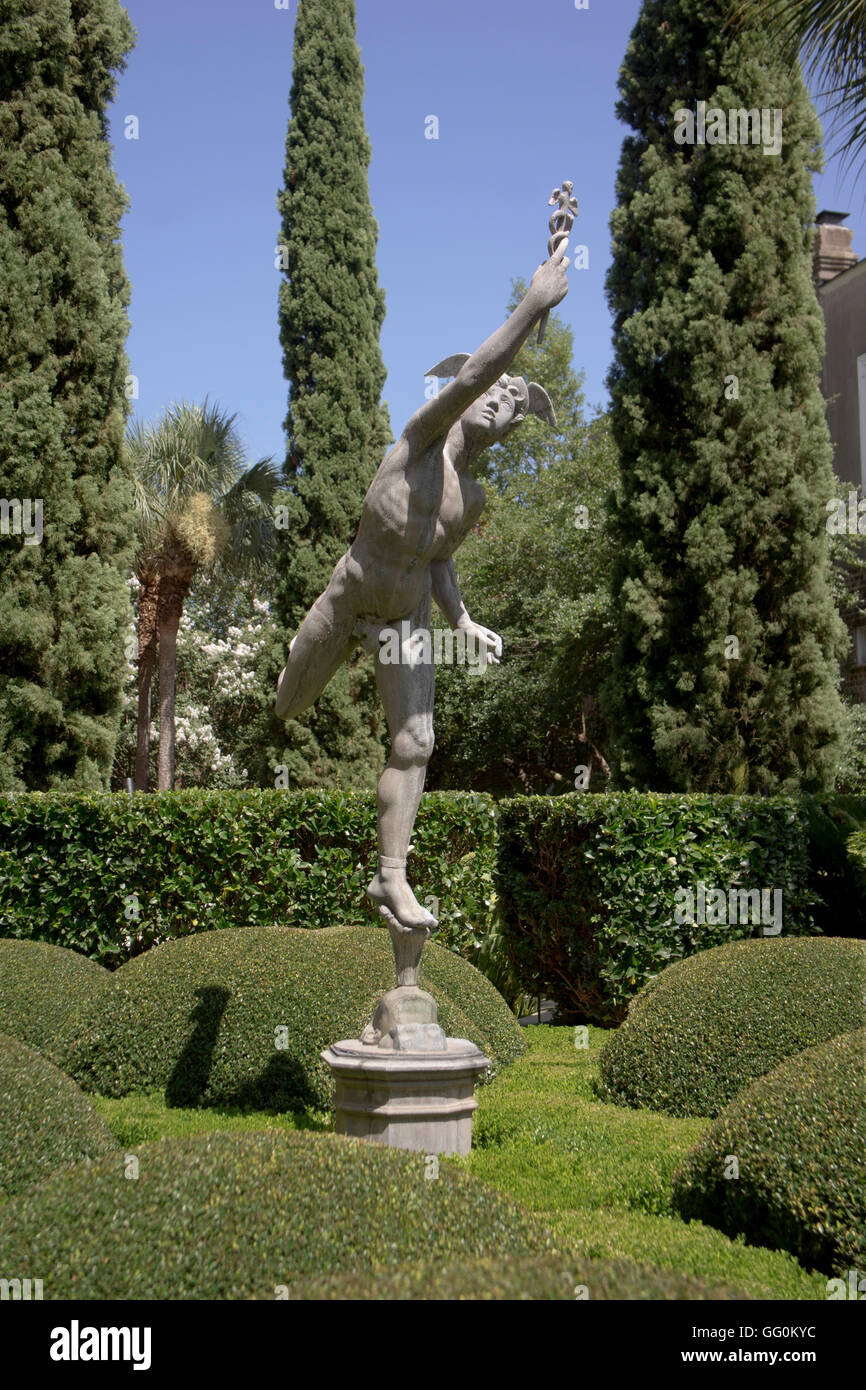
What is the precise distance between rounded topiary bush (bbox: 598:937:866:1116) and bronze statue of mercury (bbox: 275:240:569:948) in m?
2.09

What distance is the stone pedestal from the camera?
14.3 feet

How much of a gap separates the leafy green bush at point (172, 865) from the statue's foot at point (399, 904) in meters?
4.39

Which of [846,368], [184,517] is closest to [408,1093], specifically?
[184,517]

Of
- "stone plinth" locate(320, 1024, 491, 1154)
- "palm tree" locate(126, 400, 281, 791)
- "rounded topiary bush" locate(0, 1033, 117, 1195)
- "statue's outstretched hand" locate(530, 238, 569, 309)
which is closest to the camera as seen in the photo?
"rounded topiary bush" locate(0, 1033, 117, 1195)

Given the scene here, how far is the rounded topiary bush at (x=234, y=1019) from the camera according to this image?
590 cm

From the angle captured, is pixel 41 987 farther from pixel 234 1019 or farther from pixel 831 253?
pixel 831 253

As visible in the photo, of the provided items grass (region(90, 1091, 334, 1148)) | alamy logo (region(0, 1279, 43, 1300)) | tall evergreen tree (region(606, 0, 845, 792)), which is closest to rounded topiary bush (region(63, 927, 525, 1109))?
grass (region(90, 1091, 334, 1148))

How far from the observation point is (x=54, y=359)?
11.9 m

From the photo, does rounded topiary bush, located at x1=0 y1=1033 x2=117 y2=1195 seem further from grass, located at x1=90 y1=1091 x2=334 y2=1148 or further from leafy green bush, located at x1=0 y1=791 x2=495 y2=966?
leafy green bush, located at x1=0 y1=791 x2=495 y2=966

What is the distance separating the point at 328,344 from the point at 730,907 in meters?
11.6
